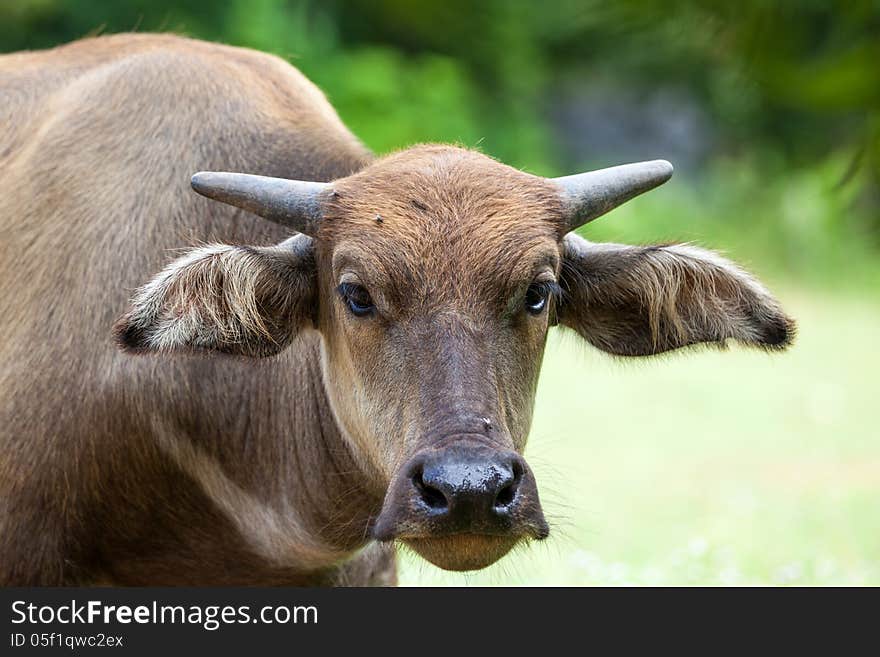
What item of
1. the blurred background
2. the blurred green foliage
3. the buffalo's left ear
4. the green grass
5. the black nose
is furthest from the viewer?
the blurred green foliage

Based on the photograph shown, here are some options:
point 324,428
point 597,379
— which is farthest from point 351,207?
point 597,379

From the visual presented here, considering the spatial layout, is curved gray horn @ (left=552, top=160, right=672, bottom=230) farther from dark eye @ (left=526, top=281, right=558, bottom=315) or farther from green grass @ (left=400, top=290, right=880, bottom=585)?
green grass @ (left=400, top=290, right=880, bottom=585)

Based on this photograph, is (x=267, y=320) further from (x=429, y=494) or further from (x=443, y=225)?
(x=429, y=494)

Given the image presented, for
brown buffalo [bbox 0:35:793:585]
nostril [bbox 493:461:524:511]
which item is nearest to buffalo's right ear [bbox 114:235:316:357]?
brown buffalo [bbox 0:35:793:585]

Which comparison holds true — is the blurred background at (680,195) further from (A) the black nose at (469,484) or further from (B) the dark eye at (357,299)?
(B) the dark eye at (357,299)

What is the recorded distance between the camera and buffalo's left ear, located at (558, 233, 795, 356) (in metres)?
5.14

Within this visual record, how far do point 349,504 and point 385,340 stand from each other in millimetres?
1039

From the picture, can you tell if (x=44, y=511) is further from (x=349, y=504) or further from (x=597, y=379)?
(x=597, y=379)

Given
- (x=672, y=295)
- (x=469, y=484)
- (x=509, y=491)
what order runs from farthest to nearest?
1. (x=672, y=295)
2. (x=509, y=491)
3. (x=469, y=484)

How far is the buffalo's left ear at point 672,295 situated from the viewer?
5137mm

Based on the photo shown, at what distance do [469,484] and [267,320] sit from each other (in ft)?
4.56

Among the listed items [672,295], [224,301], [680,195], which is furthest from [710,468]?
[680,195]

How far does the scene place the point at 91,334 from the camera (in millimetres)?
5199

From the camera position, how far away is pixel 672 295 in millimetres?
5148
